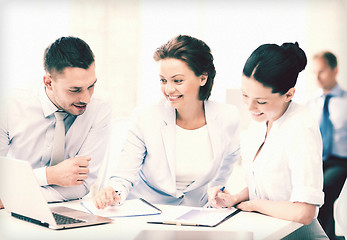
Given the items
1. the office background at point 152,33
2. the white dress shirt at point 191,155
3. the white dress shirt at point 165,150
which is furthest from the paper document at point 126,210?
the office background at point 152,33

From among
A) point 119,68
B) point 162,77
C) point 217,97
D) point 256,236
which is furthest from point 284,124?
point 119,68

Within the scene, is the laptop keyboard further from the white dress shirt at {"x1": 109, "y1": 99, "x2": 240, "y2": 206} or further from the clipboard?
the white dress shirt at {"x1": 109, "y1": 99, "x2": 240, "y2": 206}

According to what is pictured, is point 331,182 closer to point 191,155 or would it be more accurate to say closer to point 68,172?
point 191,155

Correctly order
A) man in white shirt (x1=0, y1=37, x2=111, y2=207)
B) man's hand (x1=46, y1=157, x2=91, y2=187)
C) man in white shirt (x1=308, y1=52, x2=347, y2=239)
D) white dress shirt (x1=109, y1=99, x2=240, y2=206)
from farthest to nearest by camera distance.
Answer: man in white shirt (x1=308, y1=52, x2=347, y2=239) → white dress shirt (x1=109, y1=99, x2=240, y2=206) → man in white shirt (x1=0, y1=37, x2=111, y2=207) → man's hand (x1=46, y1=157, x2=91, y2=187)

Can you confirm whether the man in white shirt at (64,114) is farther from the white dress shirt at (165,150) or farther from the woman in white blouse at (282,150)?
the woman in white blouse at (282,150)

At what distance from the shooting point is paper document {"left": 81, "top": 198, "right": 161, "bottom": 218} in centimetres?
153

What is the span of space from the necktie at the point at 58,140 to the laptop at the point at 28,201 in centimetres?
40

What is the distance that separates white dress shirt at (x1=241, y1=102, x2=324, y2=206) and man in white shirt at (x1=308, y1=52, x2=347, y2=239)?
1053 millimetres

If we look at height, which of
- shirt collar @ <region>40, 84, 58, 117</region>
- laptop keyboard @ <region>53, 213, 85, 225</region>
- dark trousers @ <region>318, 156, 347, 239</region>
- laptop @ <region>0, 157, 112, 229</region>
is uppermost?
shirt collar @ <region>40, 84, 58, 117</region>

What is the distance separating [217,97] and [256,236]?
2857 millimetres

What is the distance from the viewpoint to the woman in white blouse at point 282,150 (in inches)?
57.7

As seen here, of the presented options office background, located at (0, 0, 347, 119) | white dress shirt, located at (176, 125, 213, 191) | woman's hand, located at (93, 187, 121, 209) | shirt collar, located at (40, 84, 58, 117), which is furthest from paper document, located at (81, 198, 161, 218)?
office background, located at (0, 0, 347, 119)

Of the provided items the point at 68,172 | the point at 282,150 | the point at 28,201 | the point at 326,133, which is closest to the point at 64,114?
the point at 68,172

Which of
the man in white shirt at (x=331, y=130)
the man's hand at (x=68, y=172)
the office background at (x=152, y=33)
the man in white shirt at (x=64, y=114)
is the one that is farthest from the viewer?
the office background at (x=152, y=33)
